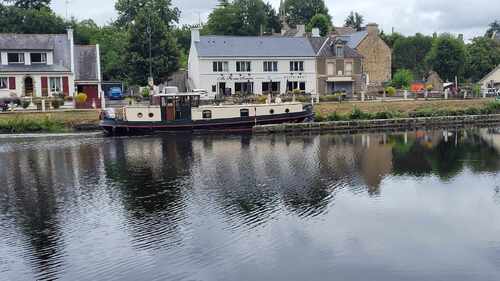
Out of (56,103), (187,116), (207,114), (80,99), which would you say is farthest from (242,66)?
(56,103)

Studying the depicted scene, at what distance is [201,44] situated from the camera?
6675 centimetres

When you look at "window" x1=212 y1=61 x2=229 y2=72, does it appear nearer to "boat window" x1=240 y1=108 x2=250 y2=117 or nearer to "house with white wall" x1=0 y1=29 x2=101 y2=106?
"house with white wall" x1=0 y1=29 x2=101 y2=106

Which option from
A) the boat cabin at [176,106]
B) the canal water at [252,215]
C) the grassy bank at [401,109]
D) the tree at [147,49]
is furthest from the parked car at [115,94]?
the canal water at [252,215]

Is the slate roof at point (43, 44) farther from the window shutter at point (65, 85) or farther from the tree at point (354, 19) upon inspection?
the tree at point (354, 19)

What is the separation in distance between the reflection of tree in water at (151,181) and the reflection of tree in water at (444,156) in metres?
11.2

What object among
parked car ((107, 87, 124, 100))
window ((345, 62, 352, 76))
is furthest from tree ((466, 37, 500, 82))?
parked car ((107, 87, 124, 100))

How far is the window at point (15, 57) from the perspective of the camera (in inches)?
2325

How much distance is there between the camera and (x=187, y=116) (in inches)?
1934

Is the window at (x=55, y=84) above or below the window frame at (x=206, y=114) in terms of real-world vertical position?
above

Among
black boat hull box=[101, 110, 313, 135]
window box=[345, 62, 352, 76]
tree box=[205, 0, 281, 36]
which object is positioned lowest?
black boat hull box=[101, 110, 313, 135]

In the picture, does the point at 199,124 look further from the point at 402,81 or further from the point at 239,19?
the point at 239,19

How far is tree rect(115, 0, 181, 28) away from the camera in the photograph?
94250 mm

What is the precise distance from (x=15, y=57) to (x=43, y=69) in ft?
10.2

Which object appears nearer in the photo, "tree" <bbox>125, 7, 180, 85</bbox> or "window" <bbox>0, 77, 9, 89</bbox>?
"window" <bbox>0, 77, 9, 89</bbox>
